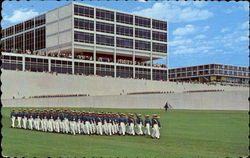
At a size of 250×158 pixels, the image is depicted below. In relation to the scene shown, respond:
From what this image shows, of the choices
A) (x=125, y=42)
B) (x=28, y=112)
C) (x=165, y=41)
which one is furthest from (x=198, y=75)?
(x=28, y=112)

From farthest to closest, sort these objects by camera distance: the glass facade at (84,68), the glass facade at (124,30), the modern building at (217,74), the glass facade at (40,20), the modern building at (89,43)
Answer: the modern building at (217,74) < the glass facade at (124,30) < the glass facade at (40,20) < the glass facade at (84,68) < the modern building at (89,43)

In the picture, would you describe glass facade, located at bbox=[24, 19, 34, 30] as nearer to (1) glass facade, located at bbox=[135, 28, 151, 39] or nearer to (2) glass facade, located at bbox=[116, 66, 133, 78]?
(2) glass facade, located at bbox=[116, 66, 133, 78]

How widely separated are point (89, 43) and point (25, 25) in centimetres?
1928

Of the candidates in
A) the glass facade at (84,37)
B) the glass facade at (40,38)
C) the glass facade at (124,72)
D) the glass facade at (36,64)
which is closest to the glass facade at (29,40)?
the glass facade at (40,38)

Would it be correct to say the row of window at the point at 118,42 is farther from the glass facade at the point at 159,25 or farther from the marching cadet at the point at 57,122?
the marching cadet at the point at 57,122

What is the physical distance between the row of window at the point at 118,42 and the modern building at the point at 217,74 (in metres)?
41.5

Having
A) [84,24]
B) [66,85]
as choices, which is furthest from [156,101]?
[84,24]

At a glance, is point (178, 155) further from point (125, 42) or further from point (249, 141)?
point (125, 42)

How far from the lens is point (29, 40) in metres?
83.6

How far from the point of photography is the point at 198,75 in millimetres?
130125

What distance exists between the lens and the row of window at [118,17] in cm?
7315

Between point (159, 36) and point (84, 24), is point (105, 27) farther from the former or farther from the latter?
point (159, 36)

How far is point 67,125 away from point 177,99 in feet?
105

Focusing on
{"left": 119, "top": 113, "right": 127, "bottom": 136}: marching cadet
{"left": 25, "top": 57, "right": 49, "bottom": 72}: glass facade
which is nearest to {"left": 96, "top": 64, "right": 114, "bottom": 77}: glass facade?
{"left": 25, "top": 57, "right": 49, "bottom": 72}: glass facade
